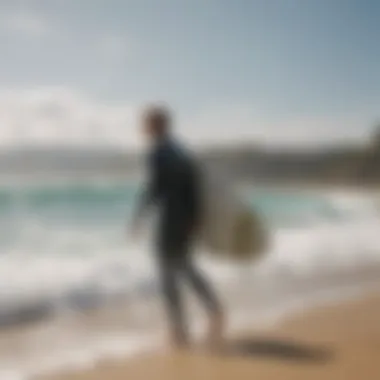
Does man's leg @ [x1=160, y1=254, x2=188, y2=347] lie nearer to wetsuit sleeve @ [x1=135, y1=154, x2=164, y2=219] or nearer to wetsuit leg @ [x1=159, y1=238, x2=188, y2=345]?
wetsuit leg @ [x1=159, y1=238, x2=188, y2=345]

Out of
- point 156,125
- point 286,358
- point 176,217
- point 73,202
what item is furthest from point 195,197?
point 286,358

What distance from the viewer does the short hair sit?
1952mm

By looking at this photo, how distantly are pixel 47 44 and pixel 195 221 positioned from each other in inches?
24.2

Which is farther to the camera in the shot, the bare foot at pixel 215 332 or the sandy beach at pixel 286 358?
the bare foot at pixel 215 332

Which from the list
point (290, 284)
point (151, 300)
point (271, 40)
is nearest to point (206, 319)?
point (151, 300)

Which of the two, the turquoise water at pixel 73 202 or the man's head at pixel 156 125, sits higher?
the man's head at pixel 156 125

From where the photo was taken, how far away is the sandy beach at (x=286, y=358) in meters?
1.91

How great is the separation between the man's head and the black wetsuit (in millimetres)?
24

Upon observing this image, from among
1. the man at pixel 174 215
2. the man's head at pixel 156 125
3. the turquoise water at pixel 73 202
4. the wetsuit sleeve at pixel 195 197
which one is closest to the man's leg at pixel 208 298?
the man at pixel 174 215

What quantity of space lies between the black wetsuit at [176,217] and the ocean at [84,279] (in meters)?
0.04

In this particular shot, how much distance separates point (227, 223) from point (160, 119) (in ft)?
1.13

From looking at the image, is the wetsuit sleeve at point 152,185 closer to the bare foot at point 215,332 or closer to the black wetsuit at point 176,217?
the black wetsuit at point 176,217

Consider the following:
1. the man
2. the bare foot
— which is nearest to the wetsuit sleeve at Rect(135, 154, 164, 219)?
the man

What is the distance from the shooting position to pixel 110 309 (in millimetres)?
2039
